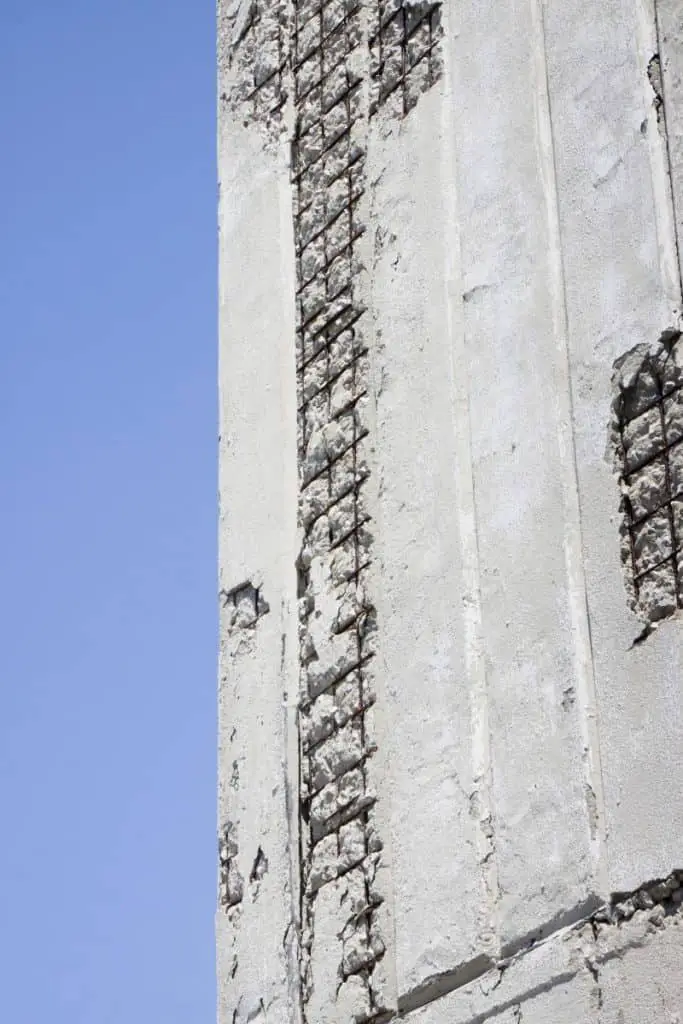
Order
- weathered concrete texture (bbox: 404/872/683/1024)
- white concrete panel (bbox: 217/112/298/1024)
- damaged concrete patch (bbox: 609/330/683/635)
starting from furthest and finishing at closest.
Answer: white concrete panel (bbox: 217/112/298/1024)
damaged concrete patch (bbox: 609/330/683/635)
weathered concrete texture (bbox: 404/872/683/1024)

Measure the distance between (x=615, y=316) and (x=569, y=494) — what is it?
33 cm

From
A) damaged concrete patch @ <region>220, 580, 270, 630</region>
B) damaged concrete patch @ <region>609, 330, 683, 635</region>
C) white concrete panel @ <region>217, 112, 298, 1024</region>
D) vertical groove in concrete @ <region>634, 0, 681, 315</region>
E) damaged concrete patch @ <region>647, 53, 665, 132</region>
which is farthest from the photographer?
damaged concrete patch @ <region>220, 580, 270, 630</region>

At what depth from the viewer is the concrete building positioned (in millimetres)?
3781

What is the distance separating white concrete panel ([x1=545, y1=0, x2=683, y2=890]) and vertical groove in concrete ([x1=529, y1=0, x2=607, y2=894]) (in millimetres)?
15

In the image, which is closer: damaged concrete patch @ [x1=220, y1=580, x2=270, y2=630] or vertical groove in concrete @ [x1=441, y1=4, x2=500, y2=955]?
vertical groove in concrete @ [x1=441, y1=4, x2=500, y2=955]

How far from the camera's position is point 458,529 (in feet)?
13.8

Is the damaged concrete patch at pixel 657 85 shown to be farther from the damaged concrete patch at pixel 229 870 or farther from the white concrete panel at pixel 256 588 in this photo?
the damaged concrete patch at pixel 229 870

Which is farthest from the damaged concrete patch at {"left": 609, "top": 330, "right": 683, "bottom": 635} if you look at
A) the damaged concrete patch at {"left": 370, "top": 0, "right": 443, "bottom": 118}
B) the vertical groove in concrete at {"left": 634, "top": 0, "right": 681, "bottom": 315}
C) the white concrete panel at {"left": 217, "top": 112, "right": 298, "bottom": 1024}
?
the damaged concrete patch at {"left": 370, "top": 0, "right": 443, "bottom": 118}

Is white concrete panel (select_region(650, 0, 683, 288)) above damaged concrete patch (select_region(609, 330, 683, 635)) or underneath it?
above

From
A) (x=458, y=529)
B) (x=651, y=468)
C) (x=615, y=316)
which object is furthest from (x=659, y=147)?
(x=458, y=529)

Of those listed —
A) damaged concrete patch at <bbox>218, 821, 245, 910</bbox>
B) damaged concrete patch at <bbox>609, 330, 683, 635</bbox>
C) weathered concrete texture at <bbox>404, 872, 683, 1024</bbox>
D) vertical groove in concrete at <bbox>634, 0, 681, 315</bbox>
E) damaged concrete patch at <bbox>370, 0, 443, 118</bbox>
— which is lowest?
weathered concrete texture at <bbox>404, 872, 683, 1024</bbox>

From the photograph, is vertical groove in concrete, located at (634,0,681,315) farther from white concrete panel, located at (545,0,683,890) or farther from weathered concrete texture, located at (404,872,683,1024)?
weathered concrete texture, located at (404,872,683,1024)

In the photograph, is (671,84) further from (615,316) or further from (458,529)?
(458,529)

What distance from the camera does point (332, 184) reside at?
482 centimetres
